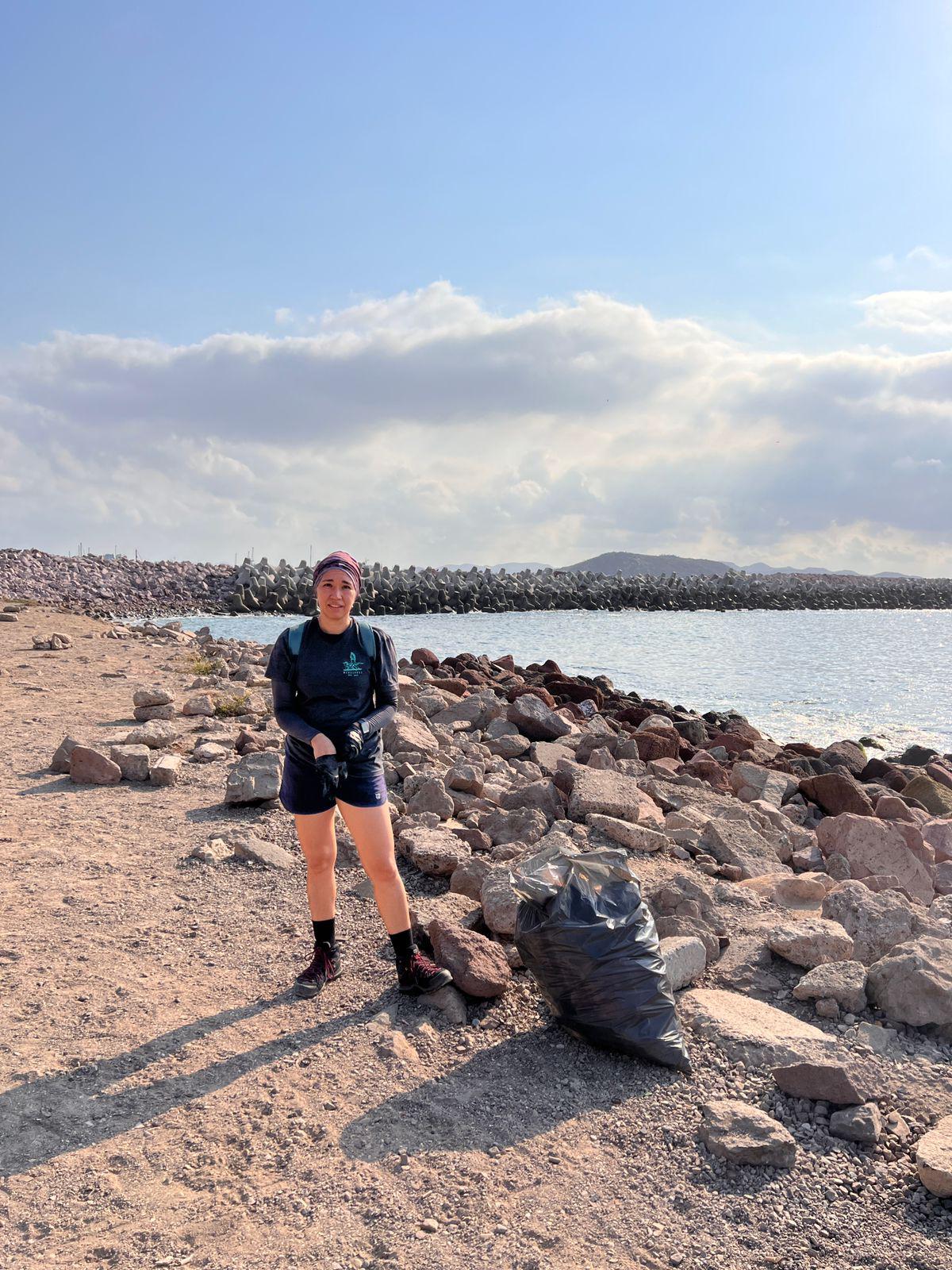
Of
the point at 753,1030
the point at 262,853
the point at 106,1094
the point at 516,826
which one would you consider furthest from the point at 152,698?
the point at 753,1030

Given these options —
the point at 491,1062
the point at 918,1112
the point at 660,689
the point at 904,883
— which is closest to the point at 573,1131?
the point at 491,1062

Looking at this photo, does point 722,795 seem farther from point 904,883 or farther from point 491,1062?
point 491,1062

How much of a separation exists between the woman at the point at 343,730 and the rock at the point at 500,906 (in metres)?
0.46

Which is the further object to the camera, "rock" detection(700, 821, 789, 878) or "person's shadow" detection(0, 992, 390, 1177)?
"rock" detection(700, 821, 789, 878)

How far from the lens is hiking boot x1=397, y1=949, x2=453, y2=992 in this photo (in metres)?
3.72

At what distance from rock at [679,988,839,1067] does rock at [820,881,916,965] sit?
27.3 inches

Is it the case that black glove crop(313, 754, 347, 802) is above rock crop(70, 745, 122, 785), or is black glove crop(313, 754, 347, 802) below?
above

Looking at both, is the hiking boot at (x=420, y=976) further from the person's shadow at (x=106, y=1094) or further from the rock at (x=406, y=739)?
the rock at (x=406, y=739)

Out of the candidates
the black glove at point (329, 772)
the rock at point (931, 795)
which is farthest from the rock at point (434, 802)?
the rock at point (931, 795)

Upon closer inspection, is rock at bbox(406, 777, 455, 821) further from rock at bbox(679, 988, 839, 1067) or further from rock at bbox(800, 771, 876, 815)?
rock at bbox(800, 771, 876, 815)

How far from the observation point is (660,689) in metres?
16.5

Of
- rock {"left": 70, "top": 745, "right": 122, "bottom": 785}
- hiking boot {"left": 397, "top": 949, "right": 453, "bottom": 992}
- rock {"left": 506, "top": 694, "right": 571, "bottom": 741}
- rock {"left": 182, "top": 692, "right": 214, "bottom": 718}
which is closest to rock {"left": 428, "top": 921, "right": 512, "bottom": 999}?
hiking boot {"left": 397, "top": 949, "right": 453, "bottom": 992}

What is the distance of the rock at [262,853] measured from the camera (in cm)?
513

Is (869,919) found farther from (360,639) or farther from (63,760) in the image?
(63,760)
